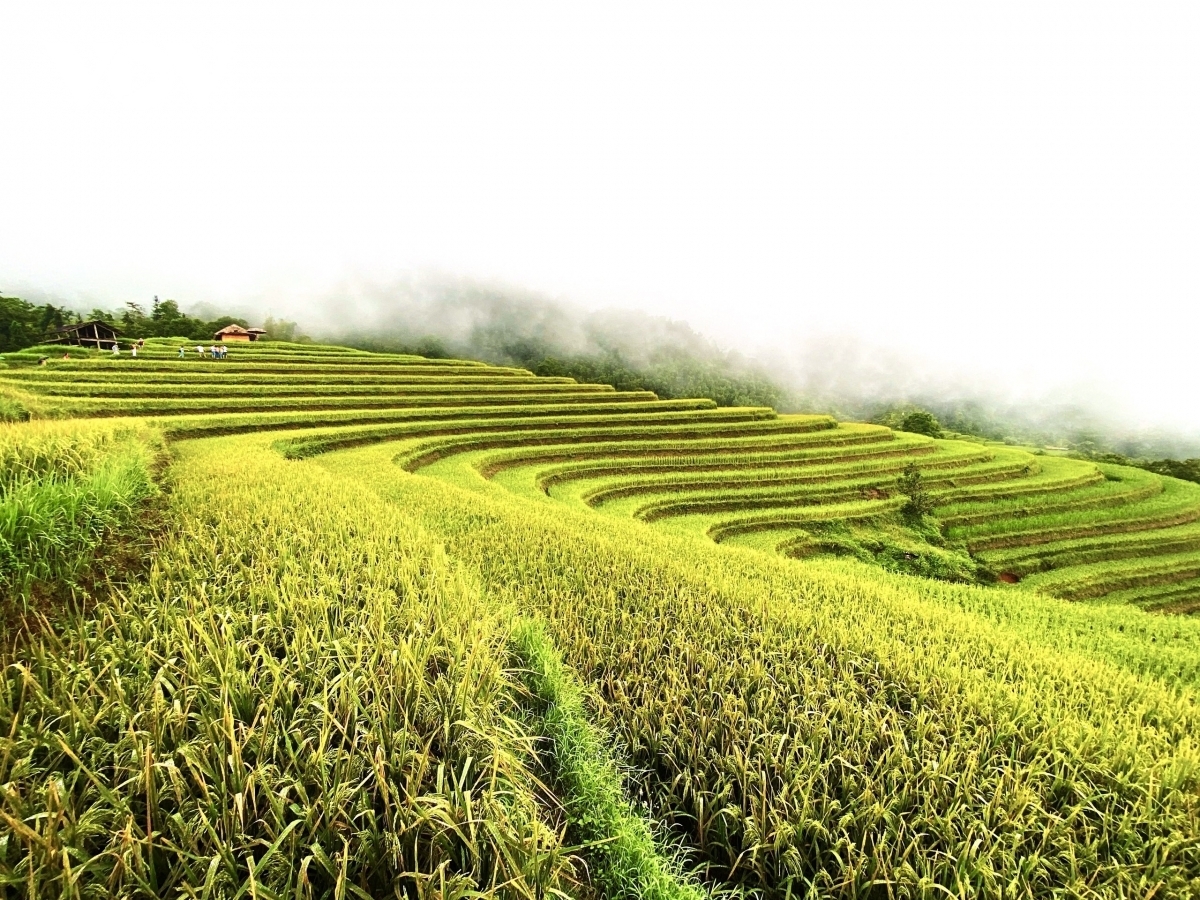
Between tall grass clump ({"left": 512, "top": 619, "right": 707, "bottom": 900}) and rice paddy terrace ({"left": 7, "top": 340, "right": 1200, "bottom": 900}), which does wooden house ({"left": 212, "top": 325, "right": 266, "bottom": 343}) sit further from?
tall grass clump ({"left": 512, "top": 619, "right": 707, "bottom": 900})

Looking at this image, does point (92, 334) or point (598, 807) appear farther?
point (92, 334)

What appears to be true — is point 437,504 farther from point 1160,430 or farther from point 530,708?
point 1160,430

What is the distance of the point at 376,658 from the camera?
294 centimetres

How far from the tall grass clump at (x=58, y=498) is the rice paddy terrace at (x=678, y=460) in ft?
28.3

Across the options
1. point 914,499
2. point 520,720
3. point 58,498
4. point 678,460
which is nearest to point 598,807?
point 520,720

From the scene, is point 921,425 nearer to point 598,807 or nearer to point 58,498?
point 598,807

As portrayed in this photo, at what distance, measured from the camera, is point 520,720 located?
3.15 metres

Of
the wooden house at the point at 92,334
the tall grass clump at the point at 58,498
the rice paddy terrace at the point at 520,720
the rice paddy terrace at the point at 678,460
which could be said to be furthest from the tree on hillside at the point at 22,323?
the rice paddy terrace at the point at 520,720

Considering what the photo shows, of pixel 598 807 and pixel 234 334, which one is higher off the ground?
pixel 234 334

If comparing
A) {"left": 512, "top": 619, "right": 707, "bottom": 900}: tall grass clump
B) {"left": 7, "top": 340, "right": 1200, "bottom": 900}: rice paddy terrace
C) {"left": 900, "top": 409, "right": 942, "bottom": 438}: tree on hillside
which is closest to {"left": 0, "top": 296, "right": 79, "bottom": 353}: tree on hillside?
{"left": 7, "top": 340, "right": 1200, "bottom": 900}: rice paddy terrace

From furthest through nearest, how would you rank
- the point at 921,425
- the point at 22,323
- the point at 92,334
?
the point at 921,425
the point at 22,323
the point at 92,334

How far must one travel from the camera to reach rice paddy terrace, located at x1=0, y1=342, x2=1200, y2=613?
1655cm

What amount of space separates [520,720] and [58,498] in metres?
3.91

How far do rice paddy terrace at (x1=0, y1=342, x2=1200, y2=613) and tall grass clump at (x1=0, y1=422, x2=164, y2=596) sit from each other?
8612 millimetres
